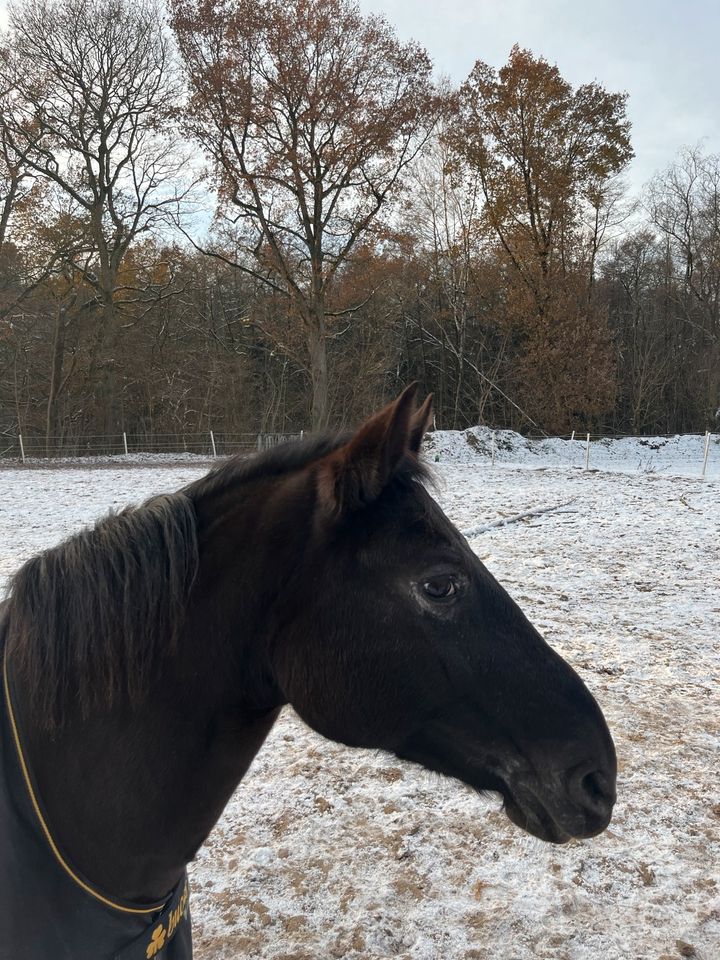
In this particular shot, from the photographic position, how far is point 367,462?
1348mm

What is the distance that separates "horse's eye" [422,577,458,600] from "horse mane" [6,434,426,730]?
0.25 m

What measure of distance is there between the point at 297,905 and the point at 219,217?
710 inches

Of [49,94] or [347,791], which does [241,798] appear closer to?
[347,791]

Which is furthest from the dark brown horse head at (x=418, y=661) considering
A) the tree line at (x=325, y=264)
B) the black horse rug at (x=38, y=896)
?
the tree line at (x=325, y=264)

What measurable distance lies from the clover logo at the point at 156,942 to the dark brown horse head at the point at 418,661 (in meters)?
0.58

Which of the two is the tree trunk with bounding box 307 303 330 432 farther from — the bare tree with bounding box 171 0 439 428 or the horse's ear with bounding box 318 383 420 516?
the horse's ear with bounding box 318 383 420 516

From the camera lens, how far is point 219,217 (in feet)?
57.5

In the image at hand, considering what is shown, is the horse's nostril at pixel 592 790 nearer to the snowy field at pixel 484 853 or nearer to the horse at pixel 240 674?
the horse at pixel 240 674

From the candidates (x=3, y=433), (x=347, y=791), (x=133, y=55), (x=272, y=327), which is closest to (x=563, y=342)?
(x=272, y=327)

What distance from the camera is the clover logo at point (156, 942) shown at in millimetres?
1364

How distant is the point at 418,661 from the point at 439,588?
174 millimetres

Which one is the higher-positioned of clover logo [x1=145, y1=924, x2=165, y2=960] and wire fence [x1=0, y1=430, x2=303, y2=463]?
wire fence [x1=0, y1=430, x2=303, y2=463]

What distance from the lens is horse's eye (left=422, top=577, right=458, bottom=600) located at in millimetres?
1420

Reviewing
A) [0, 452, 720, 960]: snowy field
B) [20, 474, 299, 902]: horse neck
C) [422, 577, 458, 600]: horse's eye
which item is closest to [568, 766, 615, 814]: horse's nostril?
[422, 577, 458, 600]: horse's eye
